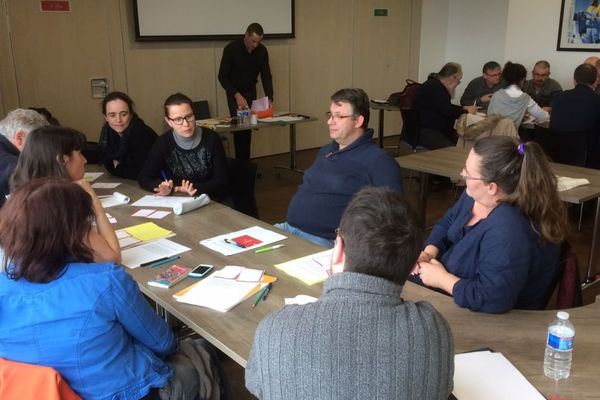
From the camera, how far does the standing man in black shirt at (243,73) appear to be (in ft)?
21.2

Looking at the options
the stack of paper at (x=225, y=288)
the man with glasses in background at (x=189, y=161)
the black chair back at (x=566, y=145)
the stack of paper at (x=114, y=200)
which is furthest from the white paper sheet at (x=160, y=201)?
the black chair back at (x=566, y=145)

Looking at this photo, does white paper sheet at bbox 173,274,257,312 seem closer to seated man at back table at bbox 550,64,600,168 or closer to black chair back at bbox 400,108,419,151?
seated man at back table at bbox 550,64,600,168

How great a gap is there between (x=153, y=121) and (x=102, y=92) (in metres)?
0.66

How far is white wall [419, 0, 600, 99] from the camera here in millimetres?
7293

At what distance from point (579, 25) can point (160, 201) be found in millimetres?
6253

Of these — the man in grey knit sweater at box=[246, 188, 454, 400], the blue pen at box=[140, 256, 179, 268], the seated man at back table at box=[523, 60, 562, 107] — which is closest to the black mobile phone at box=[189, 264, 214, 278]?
the blue pen at box=[140, 256, 179, 268]

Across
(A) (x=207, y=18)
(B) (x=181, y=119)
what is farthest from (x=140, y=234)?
(A) (x=207, y=18)

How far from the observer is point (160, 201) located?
3.10 m

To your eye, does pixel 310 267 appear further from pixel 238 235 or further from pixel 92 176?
pixel 92 176

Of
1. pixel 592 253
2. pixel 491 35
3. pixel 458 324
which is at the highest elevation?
pixel 491 35

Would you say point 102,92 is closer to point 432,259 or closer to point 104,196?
point 104,196

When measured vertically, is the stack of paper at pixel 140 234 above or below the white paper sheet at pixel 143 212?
below

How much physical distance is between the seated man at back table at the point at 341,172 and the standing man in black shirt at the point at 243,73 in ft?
11.4

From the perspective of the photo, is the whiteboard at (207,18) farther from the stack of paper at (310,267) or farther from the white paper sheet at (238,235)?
the stack of paper at (310,267)
